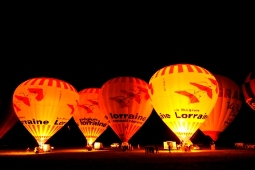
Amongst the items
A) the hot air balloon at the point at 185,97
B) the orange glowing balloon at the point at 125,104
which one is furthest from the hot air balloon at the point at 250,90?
the orange glowing balloon at the point at 125,104

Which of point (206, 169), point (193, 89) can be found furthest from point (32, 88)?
point (206, 169)

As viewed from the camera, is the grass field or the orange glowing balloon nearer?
the grass field

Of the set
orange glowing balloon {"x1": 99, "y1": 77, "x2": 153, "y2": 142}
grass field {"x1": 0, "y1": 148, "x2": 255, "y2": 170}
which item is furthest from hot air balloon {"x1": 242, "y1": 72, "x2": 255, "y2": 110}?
grass field {"x1": 0, "y1": 148, "x2": 255, "y2": 170}

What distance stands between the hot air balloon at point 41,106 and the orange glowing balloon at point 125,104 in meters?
3.00

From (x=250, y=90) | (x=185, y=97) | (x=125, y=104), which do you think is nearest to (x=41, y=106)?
(x=125, y=104)

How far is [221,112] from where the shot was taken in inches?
927

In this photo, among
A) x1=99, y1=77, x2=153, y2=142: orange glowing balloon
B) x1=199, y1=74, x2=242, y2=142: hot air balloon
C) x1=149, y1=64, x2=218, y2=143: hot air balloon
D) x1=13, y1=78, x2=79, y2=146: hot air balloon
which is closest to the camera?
x1=149, y1=64, x2=218, y2=143: hot air balloon

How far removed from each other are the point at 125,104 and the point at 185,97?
456 centimetres

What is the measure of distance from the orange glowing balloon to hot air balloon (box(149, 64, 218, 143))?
2621 mm

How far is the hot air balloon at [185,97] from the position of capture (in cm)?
1958

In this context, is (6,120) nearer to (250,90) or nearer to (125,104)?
(125,104)

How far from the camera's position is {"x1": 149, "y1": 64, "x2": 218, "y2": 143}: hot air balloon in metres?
19.6

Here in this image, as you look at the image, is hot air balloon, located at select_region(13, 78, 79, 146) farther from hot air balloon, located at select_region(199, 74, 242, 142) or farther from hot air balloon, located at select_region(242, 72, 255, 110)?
hot air balloon, located at select_region(242, 72, 255, 110)

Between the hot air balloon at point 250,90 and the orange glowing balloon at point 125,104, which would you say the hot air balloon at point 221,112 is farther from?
the orange glowing balloon at point 125,104
